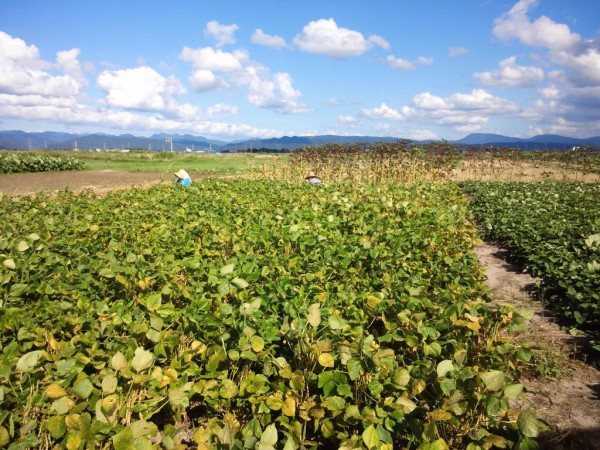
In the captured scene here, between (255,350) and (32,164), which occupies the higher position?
(32,164)

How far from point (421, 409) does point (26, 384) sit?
7.16 feet

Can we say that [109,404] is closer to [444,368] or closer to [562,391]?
[444,368]

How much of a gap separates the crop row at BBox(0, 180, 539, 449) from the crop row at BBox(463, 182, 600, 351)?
3.47 feet

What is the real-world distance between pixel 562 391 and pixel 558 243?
11.9 feet

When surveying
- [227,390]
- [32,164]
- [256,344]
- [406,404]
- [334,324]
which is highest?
[32,164]

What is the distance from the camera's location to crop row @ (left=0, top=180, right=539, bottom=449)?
6.20 feet

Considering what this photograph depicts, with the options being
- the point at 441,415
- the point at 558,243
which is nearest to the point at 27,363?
the point at 441,415

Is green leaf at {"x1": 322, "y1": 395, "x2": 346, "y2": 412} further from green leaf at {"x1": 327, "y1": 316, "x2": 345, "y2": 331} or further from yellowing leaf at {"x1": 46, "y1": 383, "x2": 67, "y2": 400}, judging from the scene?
yellowing leaf at {"x1": 46, "y1": 383, "x2": 67, "y2": 400}

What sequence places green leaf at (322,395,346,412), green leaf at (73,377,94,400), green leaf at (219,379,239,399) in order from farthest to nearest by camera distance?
green leaf at (219,379,239,399), green leaf at (322,395,346,412), green leaf at (73,377,94,400)

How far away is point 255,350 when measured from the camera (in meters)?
2.34

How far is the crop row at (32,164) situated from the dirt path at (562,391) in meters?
28.0

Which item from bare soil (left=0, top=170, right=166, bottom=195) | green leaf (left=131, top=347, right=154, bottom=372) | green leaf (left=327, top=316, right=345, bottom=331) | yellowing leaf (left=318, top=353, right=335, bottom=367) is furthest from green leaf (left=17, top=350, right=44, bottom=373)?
bare soil (left=0, top=170, right=166, bottom=195)

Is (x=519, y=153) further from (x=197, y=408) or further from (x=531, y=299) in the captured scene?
(x=197, y=408)

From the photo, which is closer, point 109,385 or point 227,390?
point 109,385
